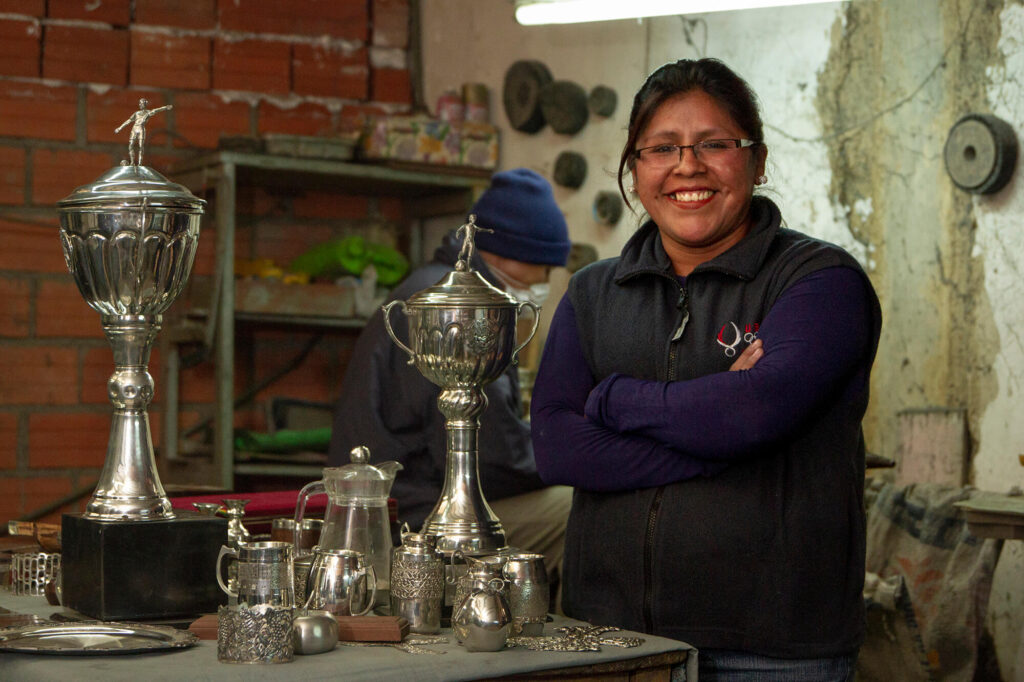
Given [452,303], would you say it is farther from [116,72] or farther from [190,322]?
[116,72]

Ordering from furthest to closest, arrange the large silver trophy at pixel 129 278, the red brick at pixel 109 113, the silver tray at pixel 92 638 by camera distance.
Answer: the red brick at pixel 109 113 < the large silver trophy at pixel 129 278 < the silver tray at pixel 92 638

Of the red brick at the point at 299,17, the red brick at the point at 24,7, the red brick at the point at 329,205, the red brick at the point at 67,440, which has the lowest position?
the red brick at the point at 67,440

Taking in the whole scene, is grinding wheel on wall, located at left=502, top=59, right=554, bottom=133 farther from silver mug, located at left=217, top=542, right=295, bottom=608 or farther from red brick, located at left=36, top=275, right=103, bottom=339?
silver mug, located at left=217, top=542, right=295, bottom=608

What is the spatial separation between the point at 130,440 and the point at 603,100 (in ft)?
9.28

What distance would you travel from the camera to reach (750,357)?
191 cm

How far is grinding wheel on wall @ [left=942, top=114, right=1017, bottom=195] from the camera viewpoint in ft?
10.3

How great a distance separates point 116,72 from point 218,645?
11.5ft

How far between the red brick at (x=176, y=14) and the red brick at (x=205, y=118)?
0.25 metres

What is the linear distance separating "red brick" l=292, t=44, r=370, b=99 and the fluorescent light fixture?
1971mm

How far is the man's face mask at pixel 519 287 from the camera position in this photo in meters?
3.54

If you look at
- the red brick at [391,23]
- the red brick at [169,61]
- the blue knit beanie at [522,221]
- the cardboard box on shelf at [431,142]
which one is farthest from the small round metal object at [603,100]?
the red brick at [169,61]

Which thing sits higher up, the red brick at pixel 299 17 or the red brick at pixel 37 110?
the red brick at pixel 299 17

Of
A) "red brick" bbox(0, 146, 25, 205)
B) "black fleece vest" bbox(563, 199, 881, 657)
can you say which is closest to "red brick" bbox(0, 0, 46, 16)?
"red brick" bbox(0, 146, 25, 205)

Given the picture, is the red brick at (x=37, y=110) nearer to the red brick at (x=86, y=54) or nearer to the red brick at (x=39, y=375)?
the red brick at (x=86, y=54)
